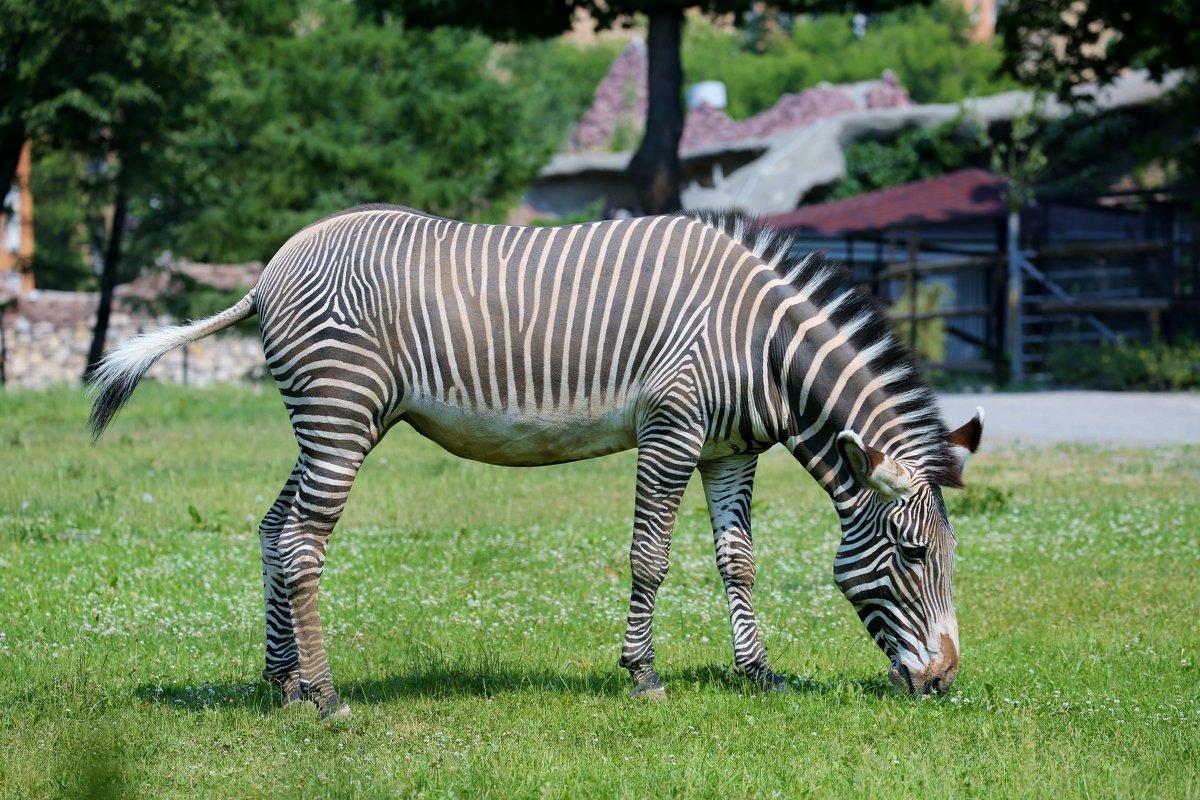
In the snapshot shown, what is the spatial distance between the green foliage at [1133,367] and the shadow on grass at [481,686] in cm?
2025

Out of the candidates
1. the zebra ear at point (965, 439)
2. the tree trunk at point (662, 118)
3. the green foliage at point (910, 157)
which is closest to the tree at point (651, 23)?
the tree trunk at point (662, 118)

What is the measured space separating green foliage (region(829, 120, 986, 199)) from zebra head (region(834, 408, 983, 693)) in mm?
38751

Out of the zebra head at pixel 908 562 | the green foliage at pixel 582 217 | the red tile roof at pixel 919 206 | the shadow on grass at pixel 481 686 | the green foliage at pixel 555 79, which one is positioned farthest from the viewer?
the green foliage at pixel 555 79

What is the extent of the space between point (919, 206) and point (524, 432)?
26.9 m

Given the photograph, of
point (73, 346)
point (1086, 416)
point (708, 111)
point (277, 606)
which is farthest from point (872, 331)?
point (708, 111)

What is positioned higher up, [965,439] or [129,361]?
[129,361]

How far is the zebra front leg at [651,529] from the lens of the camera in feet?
20.3

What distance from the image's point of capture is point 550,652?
7148 millimetres

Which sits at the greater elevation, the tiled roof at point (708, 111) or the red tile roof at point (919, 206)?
the tiled roof at point (708, 111)

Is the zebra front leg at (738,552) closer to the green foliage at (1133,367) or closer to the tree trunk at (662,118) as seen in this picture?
the tree trunk at (662,118)

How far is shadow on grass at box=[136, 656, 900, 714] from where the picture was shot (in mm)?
6219

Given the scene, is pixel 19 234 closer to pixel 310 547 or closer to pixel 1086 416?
pixel 1086 416

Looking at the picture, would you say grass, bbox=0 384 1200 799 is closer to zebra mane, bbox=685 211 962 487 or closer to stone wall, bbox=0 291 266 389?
zebra mane, bbox=685 211 962 487

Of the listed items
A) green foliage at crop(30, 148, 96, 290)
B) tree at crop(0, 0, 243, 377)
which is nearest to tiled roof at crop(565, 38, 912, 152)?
green foliage at crop(30, 148, 96, 290)
